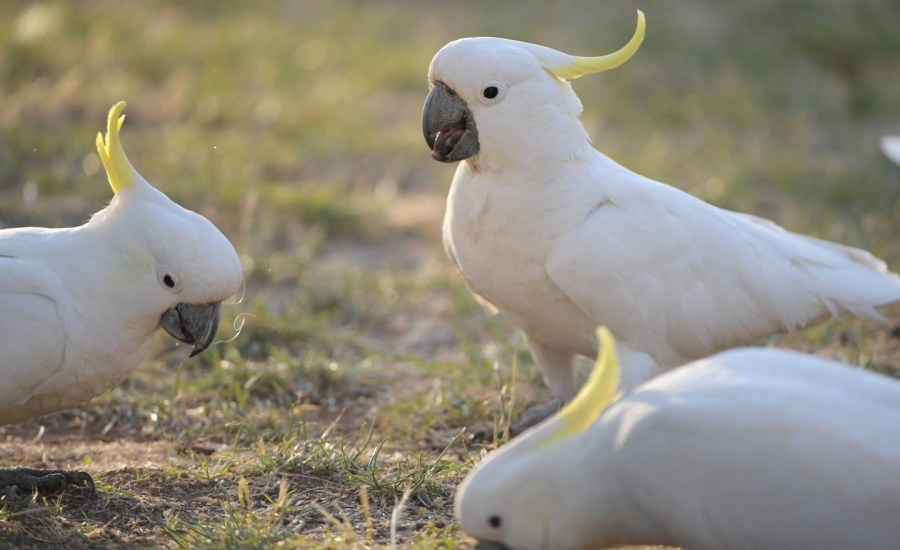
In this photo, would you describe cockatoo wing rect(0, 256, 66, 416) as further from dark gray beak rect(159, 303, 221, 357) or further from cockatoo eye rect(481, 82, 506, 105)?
cockatoo eye rect(481, 82, 506, 105)

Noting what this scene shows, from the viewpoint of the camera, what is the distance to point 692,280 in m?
3.24

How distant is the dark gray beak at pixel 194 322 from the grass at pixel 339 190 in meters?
0.43

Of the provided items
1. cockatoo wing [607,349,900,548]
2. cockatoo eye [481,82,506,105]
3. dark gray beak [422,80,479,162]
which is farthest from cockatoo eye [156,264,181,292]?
cockatoo wing [607,349,900,548]

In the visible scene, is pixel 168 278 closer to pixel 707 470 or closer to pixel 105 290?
pixel 105 290

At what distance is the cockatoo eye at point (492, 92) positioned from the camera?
3176 millimetres

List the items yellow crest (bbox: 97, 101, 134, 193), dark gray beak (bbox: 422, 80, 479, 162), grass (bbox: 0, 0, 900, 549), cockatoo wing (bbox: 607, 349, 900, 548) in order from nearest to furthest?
cockatoo wing (bbox: 607, 349, 900, 548), yellow crest (bbox: 97, 101, 134, 193), grass (bbox: 0, 0, 900, 549), dark gray beak (bbox: 422, 80, 479, 162)

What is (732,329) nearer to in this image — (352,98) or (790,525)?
(790,525)

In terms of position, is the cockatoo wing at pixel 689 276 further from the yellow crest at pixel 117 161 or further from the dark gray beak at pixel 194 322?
the yellow crest at pixel 117 161

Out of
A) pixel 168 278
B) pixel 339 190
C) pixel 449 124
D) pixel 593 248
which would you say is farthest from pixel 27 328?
pixel 339 190

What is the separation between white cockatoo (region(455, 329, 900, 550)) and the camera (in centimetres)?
221

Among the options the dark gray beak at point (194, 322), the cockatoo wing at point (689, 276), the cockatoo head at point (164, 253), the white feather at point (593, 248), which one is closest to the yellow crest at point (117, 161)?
the cockatoo head at point (164, 253)

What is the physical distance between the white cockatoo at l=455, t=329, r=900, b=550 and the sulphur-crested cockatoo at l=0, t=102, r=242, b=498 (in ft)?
3.21

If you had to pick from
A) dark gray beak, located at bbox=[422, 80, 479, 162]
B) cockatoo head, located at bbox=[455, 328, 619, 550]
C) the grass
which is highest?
dark gray beak, located at bbox=[422, 80, 479, 162]

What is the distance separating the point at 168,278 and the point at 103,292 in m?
0.19
